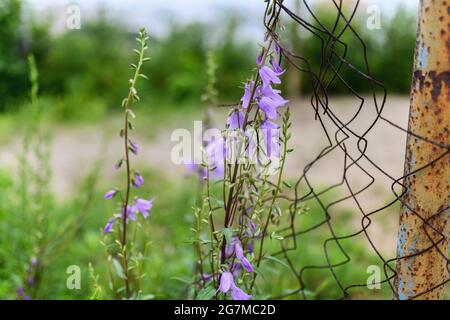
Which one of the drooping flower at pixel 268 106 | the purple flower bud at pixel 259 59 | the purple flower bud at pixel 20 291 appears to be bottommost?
the purple flower bud at pixel 20 291

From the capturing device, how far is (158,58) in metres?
6.52

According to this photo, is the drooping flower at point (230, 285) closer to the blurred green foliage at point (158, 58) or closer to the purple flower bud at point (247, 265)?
the purple flower bud at point (247, 265)

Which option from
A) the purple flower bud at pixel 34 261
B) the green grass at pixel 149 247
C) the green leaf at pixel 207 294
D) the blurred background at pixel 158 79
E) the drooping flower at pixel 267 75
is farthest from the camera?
the blurred background at pixel 158 79

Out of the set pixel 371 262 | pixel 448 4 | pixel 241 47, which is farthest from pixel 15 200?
pixel 241 47

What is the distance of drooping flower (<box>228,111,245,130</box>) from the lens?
156 cm

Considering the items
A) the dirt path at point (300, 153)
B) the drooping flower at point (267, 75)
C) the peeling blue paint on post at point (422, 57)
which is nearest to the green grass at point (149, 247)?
the dirt path at point (300, 153)

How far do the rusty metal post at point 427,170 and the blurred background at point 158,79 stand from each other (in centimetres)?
224

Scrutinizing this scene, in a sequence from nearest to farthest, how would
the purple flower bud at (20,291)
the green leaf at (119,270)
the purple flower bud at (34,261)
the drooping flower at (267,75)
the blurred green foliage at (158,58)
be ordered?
the drooping flower at (267,75) < the green leaf at (119,270) < the purple flower bud at (20,291) < the purple flower bud at (34,261) < the blurred green foliage at (158,58)

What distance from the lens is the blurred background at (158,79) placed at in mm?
4562

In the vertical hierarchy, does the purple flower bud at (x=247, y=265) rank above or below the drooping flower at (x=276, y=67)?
below

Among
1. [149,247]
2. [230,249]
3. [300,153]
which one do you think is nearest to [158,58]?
[300,153]
